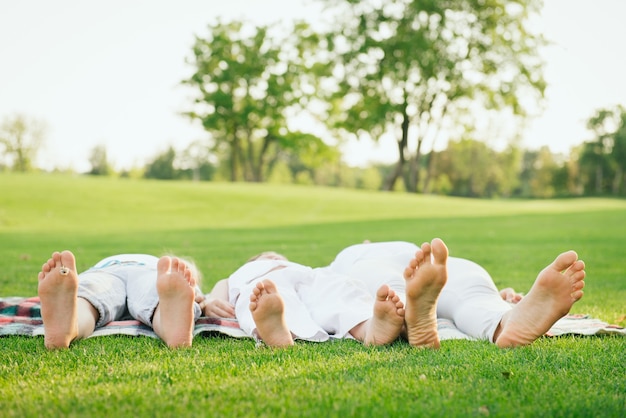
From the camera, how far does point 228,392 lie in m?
1.86

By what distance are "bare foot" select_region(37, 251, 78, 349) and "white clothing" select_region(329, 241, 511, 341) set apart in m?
1.57

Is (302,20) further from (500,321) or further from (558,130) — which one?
(500,321)

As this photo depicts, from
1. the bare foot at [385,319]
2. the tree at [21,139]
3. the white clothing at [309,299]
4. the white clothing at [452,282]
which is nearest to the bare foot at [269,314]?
the white clothing at [309,299]

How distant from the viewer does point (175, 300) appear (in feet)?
8.55

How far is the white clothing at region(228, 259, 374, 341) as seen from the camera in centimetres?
280

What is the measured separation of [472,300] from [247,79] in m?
36.5

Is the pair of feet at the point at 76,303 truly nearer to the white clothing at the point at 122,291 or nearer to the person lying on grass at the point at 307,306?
the white clothing at the point at 122,291

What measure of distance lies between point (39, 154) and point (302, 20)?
118ft

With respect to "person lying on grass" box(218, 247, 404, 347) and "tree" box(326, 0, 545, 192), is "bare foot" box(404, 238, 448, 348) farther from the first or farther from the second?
"tree" box(326, 0, 545, 192)

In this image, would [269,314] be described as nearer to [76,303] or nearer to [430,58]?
[76,303]

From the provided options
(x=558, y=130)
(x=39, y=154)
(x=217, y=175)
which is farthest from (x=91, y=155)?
(x=558, y=130)

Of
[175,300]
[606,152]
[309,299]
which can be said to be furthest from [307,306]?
[606,152]

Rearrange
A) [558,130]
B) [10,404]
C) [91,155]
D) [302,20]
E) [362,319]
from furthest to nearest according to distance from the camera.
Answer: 1. [91,155]
2. [558,130]
3. [302,20]
4. [362,319]
5. [10,404]

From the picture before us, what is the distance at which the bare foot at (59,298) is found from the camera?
8.00 ft
